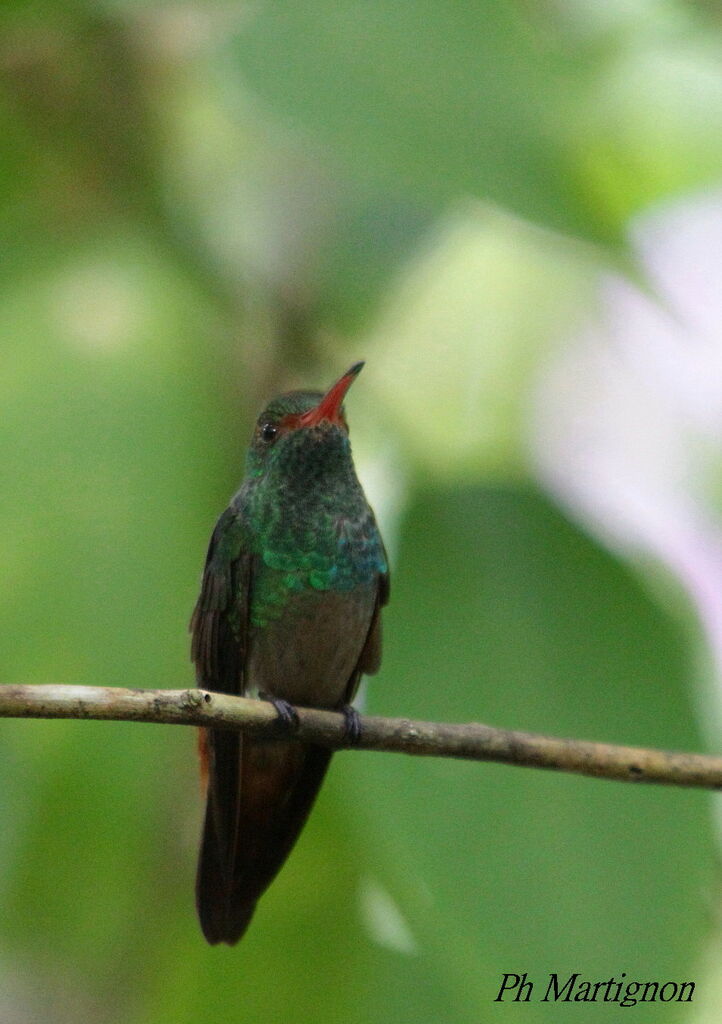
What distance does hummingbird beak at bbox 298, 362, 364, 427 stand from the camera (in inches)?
56.7

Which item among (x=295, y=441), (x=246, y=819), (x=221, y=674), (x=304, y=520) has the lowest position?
(x=246, y=819)

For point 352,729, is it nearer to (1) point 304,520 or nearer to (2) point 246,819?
(2) point 246,819

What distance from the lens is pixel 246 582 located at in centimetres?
187

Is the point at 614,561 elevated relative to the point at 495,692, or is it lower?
elevated

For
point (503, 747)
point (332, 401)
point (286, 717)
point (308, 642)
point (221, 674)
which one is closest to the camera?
point (503, 747)

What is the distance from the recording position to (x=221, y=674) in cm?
173

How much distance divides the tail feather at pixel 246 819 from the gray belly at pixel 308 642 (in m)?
0.11

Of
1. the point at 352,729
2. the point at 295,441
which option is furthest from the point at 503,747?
the point at 295,441

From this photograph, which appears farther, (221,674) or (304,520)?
(304,520)

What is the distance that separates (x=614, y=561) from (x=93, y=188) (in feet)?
3.02

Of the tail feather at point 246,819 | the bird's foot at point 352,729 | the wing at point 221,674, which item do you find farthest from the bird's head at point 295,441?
the bird's foot at point 352,729

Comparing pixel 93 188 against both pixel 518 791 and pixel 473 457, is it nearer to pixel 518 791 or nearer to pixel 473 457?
pixel 473 457

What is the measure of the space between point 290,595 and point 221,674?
0.22 meters

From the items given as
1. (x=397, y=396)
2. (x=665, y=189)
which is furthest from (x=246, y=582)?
(x=665, y=189)
